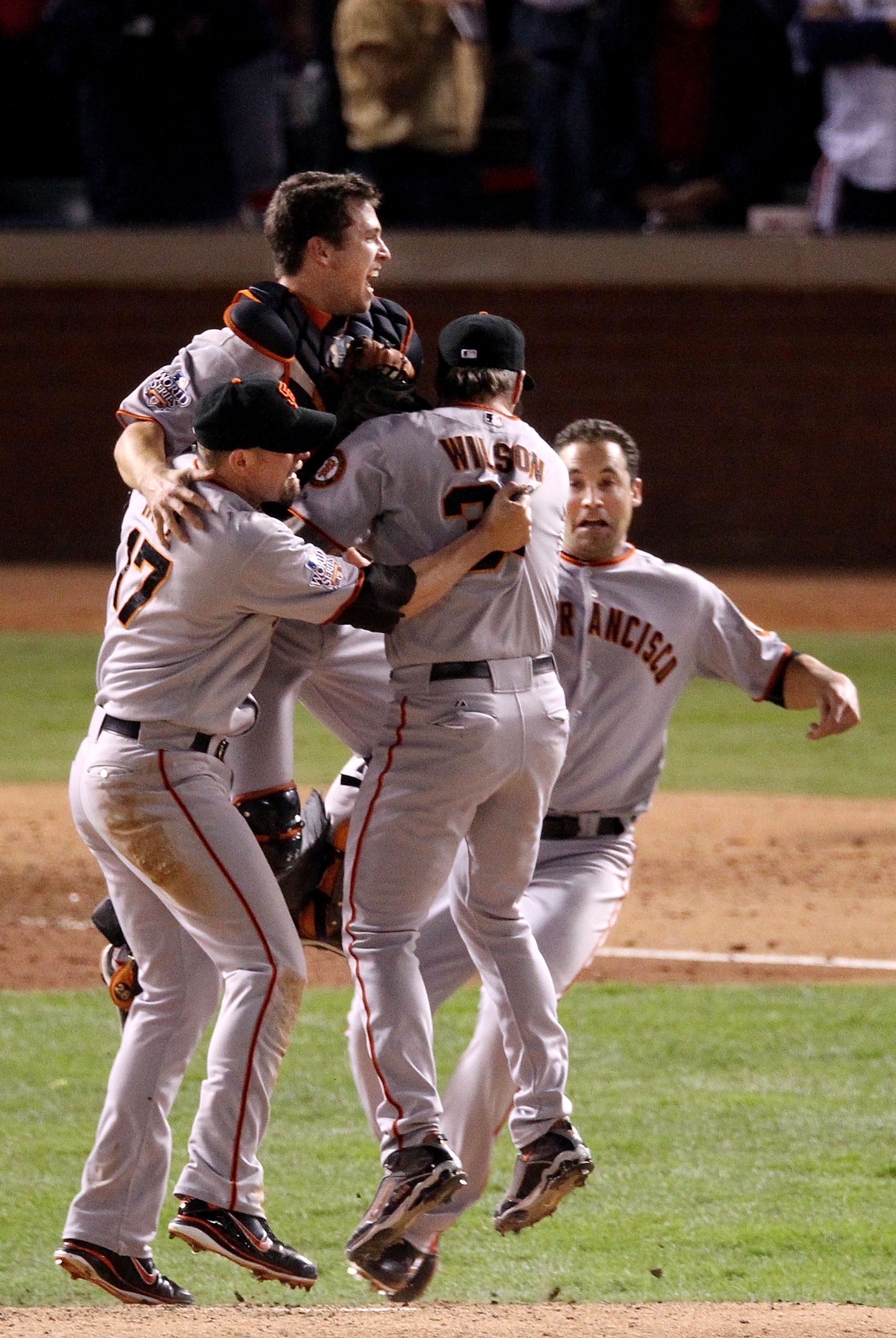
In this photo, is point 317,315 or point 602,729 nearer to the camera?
point 317,315

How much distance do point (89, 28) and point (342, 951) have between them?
944 cm

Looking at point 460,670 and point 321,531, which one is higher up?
point 321,531

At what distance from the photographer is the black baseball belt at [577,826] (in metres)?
4.92

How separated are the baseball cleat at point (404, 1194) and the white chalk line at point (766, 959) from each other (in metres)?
3.94

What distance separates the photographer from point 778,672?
15.5 feet

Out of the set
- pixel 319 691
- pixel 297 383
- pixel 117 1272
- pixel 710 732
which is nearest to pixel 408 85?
pixel 710 732

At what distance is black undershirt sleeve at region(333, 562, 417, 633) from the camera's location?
381 cm

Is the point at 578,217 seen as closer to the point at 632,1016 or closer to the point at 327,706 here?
the point at 632,1016

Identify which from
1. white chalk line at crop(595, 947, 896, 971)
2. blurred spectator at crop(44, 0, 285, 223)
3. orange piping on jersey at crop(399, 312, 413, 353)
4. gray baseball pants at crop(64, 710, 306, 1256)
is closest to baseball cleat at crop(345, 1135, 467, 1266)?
gray baseball pants at crop(64, 710, 306, 1256)

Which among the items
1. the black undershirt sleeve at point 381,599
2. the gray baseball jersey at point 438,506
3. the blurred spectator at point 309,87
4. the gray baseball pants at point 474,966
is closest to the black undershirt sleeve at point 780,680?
the gray baseball pants at point 474,966

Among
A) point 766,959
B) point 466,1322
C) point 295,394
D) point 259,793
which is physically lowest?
point 766,959

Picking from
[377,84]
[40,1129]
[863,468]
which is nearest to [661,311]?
[863,468]

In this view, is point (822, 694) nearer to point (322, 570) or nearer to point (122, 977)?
point (322, 570)

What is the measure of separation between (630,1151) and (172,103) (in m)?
9.07
